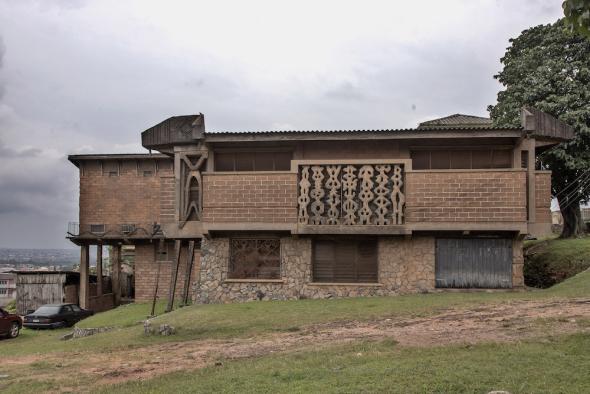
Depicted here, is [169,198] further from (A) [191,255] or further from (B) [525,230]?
(B) [525,230]

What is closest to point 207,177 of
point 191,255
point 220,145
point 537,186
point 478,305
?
point 220,145

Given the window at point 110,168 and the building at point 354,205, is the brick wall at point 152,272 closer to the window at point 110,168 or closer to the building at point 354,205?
the window at point 110,168

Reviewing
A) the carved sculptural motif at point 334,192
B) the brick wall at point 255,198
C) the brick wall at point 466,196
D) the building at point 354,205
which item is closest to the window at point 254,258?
the building at point 354,205

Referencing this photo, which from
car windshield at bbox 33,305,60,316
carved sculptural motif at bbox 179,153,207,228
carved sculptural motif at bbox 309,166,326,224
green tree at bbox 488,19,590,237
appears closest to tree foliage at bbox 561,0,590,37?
carved sculptural motif at bbox 309,166,326,224

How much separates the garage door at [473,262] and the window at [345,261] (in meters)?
2.26

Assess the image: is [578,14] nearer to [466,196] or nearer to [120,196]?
[466,196]

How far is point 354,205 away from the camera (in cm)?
1916

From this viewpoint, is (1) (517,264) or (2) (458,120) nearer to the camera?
(1) (517,264)

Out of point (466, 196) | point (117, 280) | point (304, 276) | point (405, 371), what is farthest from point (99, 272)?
point (405, 371)

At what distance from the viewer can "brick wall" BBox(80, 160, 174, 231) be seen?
1161 inches

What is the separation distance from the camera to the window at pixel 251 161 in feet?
66.2

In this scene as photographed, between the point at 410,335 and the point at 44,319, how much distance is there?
62.8 ft

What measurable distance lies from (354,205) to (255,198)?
328 cm

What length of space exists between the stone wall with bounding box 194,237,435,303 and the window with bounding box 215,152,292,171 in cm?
251
